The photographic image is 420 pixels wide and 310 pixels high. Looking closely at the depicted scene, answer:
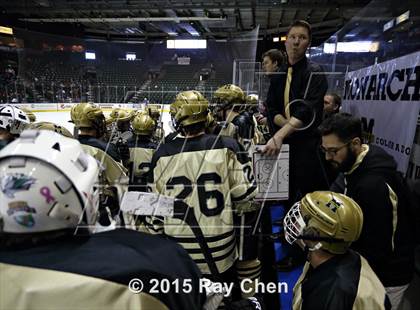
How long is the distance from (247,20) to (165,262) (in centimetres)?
371

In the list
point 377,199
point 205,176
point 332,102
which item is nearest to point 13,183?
point 205,176

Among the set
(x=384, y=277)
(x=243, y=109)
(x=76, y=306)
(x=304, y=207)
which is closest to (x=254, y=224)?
(x=304, y=207)

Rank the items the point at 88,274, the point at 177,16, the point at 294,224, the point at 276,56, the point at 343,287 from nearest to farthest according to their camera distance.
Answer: the point at 88,274, the point at 343,287, the point at 294,224, the point at 276,56, the point at 177,16

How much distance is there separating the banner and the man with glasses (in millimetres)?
371

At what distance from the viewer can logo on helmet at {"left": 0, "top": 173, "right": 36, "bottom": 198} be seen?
19.8 inches

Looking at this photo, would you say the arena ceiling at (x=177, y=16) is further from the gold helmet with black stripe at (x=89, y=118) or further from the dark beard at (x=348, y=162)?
the gold helmet with black stripe at (x=89, y=118)

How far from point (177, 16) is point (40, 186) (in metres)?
6.88

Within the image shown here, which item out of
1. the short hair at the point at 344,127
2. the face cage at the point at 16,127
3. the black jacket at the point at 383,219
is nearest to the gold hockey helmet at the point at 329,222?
the black jacket at the point at 383,219

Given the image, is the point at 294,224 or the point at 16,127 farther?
the point at 16,127

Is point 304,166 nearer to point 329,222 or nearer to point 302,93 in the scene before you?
point 302,93

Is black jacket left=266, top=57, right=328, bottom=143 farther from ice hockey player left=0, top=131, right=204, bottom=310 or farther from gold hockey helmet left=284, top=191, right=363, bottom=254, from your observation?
ice hockey player left=0, top=131, right=204, bottom=310

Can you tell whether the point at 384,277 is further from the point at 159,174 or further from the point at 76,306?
the point at 76,306

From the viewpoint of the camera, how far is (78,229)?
0.58 meters

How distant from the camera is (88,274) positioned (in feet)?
1.50
